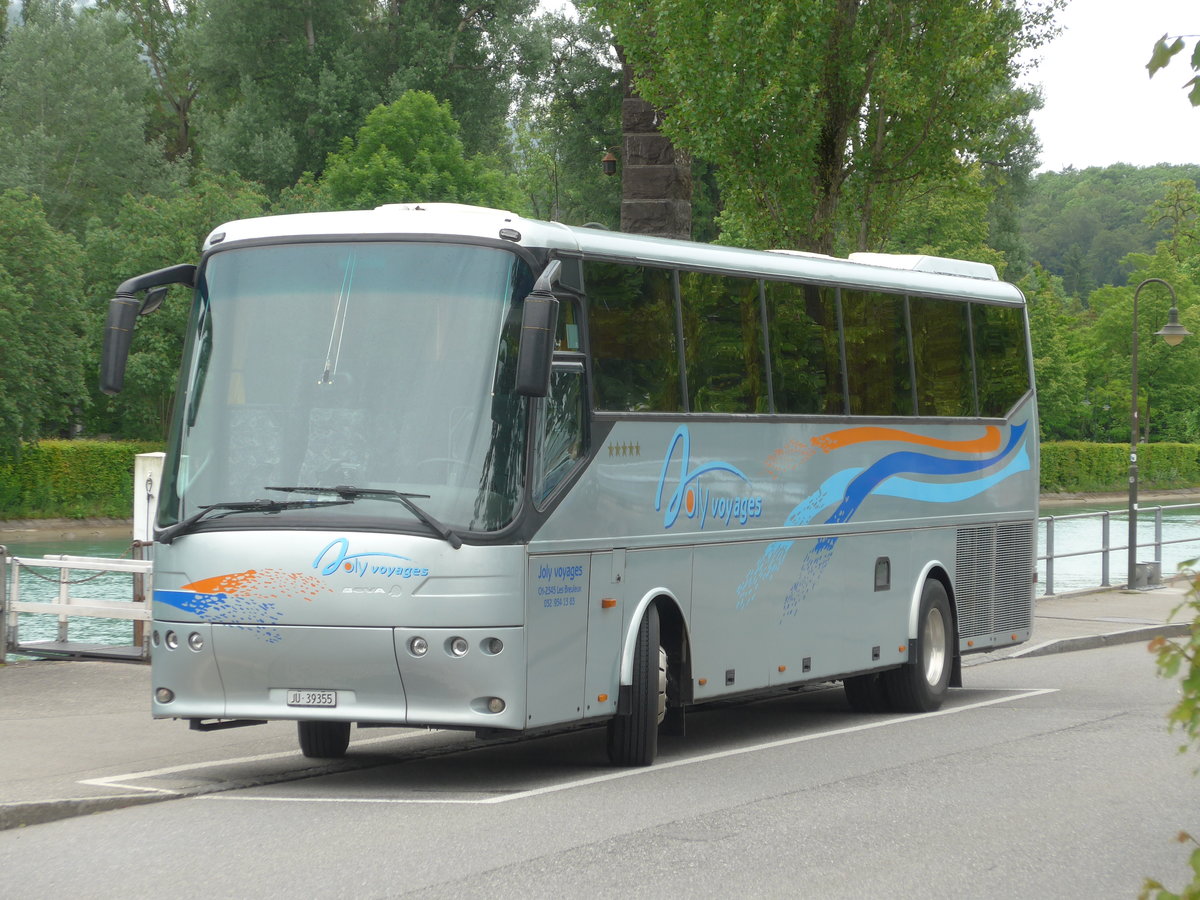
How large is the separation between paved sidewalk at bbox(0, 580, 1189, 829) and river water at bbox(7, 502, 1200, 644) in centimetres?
191

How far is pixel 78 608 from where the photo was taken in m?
17.3

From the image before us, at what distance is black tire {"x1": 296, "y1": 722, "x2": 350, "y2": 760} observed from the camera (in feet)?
38.9

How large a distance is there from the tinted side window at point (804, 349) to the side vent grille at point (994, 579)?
Result: 9.40ft

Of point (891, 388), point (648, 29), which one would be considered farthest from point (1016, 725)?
point (648, 29)

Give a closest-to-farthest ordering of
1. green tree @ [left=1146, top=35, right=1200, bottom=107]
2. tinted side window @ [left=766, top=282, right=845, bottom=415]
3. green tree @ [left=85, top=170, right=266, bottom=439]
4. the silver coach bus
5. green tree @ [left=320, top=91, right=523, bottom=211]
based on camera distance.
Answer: green tree @ [left=1146, top=35, right=1200, bottom=107] < the silver coach bus < tinted side window @ [left=766, top=282, right=845, bottom=415] < green tree @ [left=320, top=91, right=523, bottom=211] < green tree @ [left=85, top=170, right=266, bottom=439]

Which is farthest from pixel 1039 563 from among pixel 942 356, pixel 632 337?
pixel 632 337

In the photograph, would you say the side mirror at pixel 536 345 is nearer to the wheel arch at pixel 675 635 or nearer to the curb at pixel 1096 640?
the wheel arch at pixel 675 635

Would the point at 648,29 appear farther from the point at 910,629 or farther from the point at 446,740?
the point at 446,740

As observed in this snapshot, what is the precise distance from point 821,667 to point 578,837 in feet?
18.5

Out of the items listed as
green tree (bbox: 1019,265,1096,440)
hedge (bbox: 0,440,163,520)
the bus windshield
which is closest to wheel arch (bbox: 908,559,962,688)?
the bus windshield

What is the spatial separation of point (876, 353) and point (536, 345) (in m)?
5.78

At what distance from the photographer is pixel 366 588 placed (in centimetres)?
1002

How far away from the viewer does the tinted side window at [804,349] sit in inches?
531

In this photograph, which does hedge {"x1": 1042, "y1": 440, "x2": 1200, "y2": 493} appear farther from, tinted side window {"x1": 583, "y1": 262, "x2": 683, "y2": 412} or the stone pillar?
tinted side window {"x1": 583, "y1": 262, "x2": 683, "y2": 412}
